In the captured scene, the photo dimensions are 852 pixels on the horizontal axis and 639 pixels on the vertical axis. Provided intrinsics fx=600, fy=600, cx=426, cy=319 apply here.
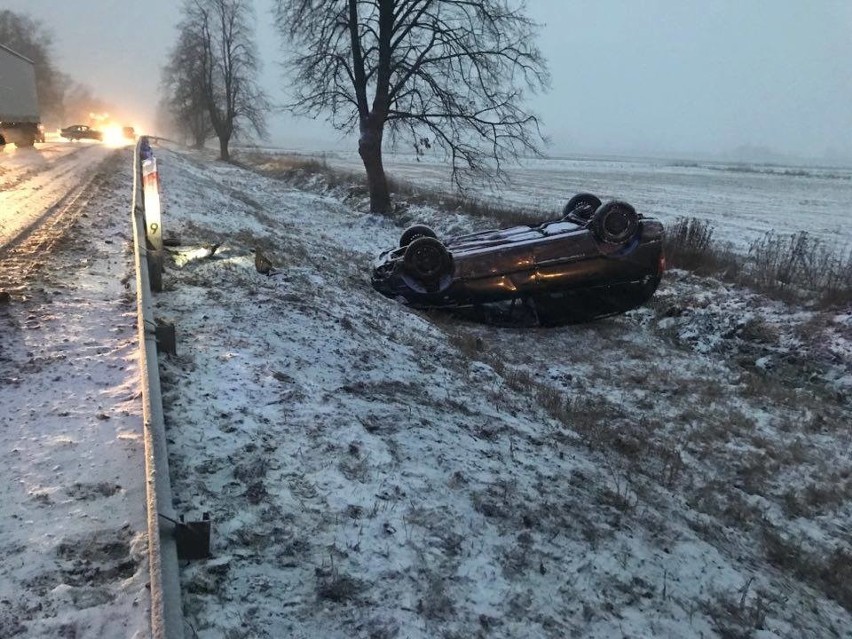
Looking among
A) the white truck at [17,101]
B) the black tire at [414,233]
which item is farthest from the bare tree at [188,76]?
the black tire at [414,233]

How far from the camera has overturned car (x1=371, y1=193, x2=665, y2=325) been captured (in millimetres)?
7961

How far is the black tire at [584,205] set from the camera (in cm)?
945

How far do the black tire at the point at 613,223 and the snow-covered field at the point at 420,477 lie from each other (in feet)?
5.82

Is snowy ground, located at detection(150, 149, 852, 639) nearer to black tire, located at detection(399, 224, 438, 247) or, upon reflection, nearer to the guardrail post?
the guardrail post

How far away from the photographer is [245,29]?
49.3m

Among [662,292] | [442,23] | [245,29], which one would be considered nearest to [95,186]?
[442,23]

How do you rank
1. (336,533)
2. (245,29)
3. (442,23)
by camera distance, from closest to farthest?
1. (336,533)
2. (442,23)
3. (245,29)

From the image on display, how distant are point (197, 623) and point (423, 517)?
3.96 ft

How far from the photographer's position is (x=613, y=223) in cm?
799

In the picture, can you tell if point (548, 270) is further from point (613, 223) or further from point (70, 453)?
point (70, 453)

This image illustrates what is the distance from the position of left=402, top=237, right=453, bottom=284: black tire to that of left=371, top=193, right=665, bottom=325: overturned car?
0.01 m

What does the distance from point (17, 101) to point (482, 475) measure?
3287cm

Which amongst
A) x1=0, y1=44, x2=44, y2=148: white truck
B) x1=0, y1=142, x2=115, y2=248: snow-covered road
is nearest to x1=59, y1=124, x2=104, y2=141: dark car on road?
x1=0, y1=44, x2=44, y2=148: white truck

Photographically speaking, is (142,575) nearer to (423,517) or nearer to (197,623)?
(197,623)
